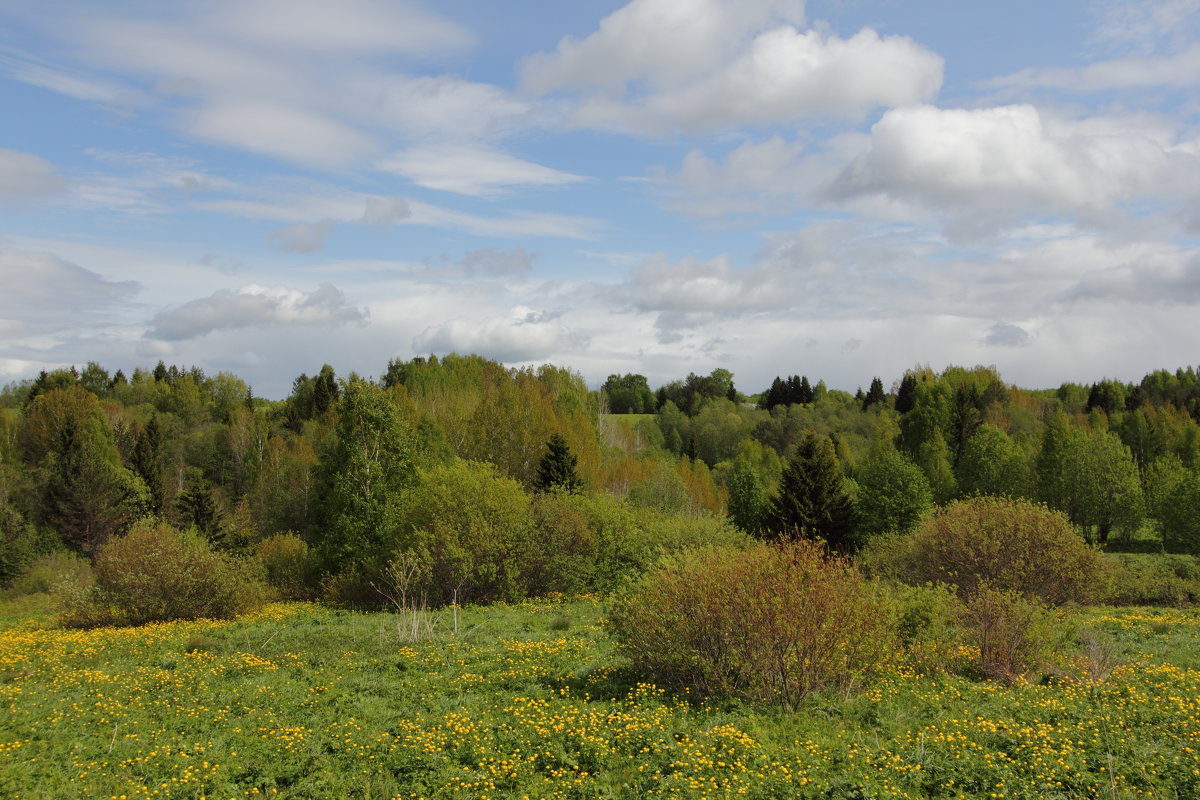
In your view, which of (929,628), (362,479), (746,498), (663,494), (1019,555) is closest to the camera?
(929,628)

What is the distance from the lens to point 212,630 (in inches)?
817

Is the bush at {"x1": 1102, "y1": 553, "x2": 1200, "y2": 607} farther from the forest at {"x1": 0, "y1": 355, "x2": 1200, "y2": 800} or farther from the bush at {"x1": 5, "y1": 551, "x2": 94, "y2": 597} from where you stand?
the bush at {"x1": 5, "y1": 551, "x2": 94, "y2": 597}

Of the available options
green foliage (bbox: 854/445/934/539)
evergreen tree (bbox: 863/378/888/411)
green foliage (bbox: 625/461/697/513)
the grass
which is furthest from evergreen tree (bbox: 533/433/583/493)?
evergreen tree (bbox: 863/378/888/411)

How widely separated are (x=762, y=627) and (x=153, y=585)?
21.5 metres

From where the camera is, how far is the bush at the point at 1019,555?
73.4 ft

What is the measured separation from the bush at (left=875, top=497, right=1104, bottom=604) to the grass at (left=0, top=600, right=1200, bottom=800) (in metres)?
6.78

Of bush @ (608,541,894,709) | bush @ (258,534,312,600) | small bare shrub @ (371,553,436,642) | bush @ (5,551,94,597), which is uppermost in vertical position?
bush @ (608,541,894,709)

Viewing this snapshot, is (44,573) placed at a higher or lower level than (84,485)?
lower

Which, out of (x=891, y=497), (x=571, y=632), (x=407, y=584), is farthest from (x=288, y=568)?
(x=891, y=497)

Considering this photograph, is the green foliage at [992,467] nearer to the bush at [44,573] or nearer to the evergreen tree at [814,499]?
the evergreen tree at [814,499]

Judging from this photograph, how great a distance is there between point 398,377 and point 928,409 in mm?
52809

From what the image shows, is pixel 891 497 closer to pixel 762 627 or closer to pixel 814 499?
pixel 814 499

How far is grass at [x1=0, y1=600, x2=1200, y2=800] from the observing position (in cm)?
853

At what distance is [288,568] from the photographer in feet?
121
